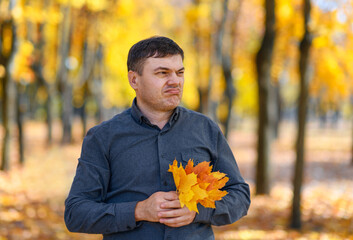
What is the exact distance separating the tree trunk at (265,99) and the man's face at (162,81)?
690cm

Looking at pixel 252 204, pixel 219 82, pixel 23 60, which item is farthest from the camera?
pixel 219 82

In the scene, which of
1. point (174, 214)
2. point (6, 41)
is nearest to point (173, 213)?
point (174, 214)

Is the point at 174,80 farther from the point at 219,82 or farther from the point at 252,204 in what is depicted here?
the point at 219,82

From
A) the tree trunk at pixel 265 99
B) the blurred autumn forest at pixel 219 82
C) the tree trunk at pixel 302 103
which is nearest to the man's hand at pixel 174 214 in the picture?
the blurred autumn forest at pixel 219 82

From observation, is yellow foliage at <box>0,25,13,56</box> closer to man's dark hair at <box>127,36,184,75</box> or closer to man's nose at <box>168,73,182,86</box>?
man's dark hair at <box>127,36,184,75</box>

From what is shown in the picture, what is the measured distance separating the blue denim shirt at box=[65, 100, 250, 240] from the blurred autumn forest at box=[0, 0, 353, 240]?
441 centimetres

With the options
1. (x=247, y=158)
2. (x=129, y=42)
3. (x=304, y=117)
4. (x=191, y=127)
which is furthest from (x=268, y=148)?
(x=129, y=42)

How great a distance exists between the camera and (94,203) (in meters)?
1.95

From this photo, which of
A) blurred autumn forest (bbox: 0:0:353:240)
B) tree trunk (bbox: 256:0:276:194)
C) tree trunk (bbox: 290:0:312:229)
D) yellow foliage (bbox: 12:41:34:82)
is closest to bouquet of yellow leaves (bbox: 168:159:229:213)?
blurred autumn forest (bbox: 0:0:353:240)

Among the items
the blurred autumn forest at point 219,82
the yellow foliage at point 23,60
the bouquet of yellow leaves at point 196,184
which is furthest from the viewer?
the yellow foliage at point 23,60

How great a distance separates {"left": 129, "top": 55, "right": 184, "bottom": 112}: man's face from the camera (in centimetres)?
204

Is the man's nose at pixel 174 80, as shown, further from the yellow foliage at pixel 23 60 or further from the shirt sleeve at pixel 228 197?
the yellow foliage at pixel 23 60

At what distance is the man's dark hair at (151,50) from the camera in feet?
6.67

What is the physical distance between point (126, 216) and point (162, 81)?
686 mm
